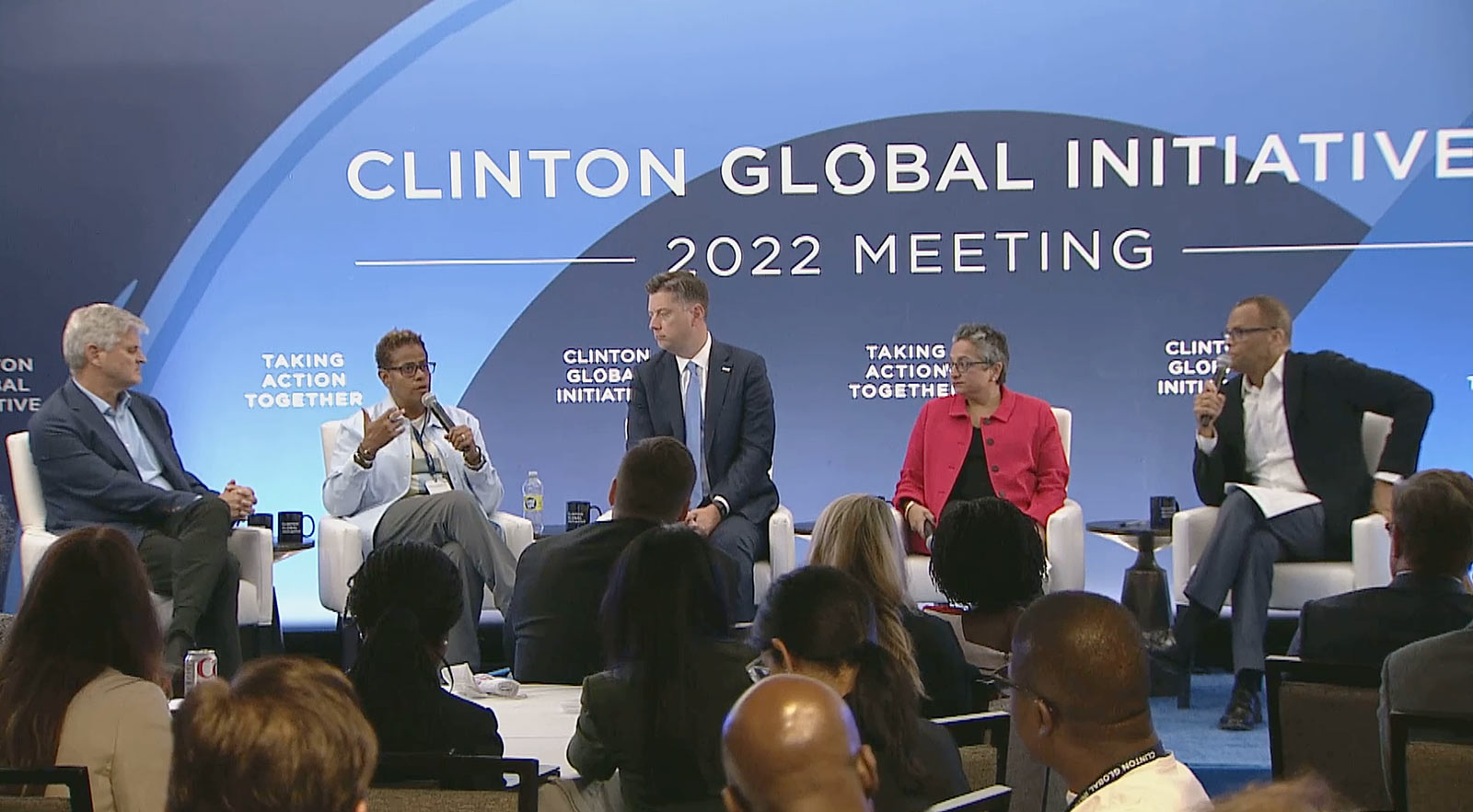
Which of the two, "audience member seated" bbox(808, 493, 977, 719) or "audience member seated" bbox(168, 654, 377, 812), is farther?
"audience member seated" bbox(808, 493, 977, 719)

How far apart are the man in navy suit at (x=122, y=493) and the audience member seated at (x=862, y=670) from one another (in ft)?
10.7

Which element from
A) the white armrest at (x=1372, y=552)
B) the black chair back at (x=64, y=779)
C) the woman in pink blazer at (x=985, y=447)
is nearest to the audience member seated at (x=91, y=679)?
the black chair back at (x=64, y=779)

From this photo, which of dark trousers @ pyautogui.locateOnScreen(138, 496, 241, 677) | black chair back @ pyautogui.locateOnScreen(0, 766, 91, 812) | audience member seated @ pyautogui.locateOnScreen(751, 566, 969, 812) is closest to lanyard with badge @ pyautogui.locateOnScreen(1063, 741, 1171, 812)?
audience member seated @ pyautogui.locateOnScreen(751, 566, 969, 812)

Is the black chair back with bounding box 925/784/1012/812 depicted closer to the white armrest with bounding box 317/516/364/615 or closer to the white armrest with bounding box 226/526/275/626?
the white armrest with bounding box 317/516/364/615

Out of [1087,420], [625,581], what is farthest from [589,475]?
[625,581]

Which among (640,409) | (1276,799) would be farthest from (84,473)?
(1276,799)

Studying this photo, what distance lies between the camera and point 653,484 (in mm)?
3887

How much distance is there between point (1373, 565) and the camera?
17.1 ft

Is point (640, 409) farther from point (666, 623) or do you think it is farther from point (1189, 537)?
point (666, 623)

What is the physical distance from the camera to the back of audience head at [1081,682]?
74.6 inches

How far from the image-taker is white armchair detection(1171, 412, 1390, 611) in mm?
5219

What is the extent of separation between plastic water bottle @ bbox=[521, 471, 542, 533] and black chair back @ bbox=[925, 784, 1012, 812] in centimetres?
430

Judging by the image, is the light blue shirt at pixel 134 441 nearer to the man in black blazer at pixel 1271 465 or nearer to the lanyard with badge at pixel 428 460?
the lanyard with badge at pixel 428 460

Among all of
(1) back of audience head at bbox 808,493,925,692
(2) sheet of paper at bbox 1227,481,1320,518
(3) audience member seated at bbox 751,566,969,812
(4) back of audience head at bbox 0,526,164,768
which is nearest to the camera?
(3) audience member seated at bbox 751,566,969,812
